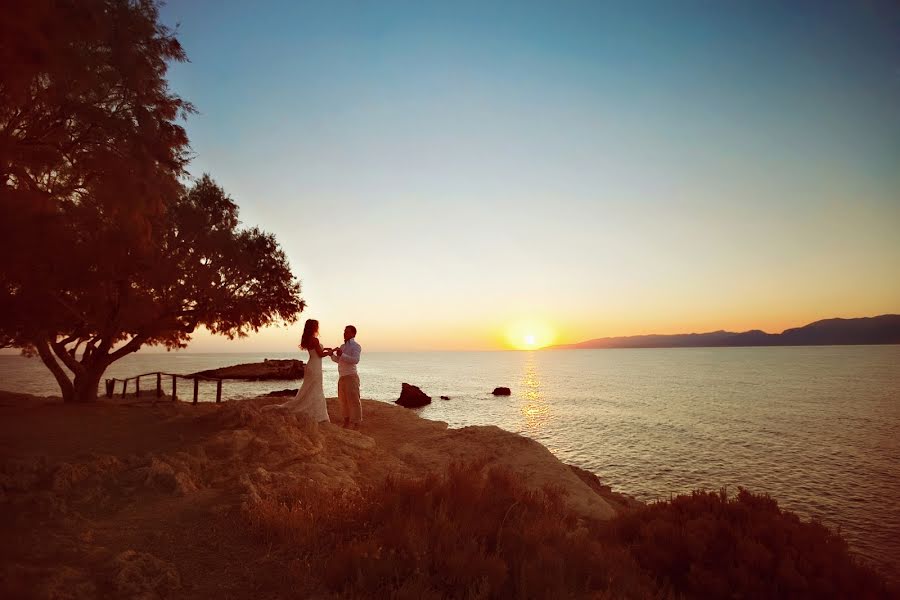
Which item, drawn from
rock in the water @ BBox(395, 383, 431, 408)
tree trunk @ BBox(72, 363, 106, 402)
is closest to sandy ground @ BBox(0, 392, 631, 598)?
tree trunk @ BBox(72, 363, 106, 402)

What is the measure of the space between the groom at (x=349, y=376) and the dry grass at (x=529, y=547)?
7.11 m

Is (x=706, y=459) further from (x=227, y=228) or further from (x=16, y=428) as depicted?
(x=16, y=428)

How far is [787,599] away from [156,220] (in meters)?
18.4

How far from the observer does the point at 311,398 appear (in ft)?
46.8

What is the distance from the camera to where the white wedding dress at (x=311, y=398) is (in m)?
13.9

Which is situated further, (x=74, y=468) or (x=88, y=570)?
(x=74, y=468)

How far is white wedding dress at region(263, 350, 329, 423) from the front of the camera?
546 inches

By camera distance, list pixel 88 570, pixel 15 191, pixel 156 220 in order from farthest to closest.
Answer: pixel 156 220
pixel 15 191
pixel 88 570

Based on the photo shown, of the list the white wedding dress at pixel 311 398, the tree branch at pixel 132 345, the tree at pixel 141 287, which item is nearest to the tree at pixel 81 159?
the tree at pixel 141 287

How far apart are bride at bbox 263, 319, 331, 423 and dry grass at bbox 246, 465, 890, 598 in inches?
262

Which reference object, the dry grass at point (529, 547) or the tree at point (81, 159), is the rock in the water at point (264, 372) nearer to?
the tree at point (81, 159)

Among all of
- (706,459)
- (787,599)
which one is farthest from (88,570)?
(706,459)

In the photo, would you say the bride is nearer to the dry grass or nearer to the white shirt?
the white shirt

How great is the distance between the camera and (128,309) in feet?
51.8
